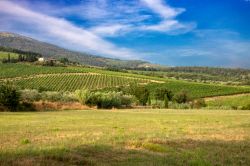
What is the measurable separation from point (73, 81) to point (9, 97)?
91.9 metres

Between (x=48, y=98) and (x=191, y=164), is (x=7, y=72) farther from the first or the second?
(x=191, y=164)

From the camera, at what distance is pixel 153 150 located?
16297mm

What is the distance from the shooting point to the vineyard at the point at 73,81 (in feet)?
481

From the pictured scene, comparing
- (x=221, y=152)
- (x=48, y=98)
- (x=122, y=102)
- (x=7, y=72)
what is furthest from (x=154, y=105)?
(x=221, y=152)

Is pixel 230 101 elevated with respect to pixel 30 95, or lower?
lower

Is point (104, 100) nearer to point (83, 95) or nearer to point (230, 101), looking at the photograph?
point (83, 95)

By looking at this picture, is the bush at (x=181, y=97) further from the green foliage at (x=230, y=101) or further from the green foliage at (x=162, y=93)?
the green foliage at (x=230, y=101)

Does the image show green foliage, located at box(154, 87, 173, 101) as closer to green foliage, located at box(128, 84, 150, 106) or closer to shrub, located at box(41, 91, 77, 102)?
green foliage, located at box(128, 84, 150, 106)

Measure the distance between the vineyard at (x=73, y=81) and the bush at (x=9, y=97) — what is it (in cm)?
6844

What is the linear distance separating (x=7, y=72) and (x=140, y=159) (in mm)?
163677

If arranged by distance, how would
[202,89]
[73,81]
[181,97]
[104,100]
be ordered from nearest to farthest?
[104,100] < [181,97] < [202,89] < [73,81]

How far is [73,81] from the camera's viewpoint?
528 feet

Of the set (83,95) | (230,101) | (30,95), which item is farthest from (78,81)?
(30,95)

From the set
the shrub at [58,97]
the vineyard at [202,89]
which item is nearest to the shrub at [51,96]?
the shrub at [58,97]
